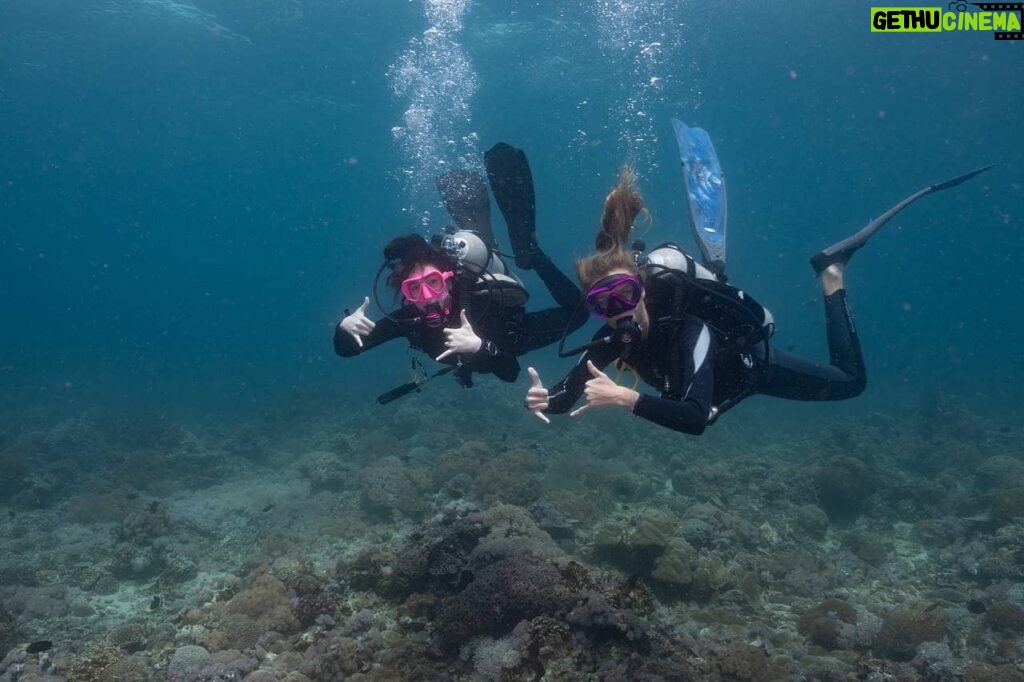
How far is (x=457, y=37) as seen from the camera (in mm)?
34344

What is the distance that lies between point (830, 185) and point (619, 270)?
100 metres

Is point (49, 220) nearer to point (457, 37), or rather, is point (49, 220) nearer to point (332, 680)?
point (457, 37)

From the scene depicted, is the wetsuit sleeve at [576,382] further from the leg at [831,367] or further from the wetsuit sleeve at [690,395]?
the leg at [831,367]

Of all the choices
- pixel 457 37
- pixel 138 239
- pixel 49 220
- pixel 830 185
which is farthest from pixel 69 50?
pixel 138 239

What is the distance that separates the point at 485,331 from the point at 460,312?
0.57 m

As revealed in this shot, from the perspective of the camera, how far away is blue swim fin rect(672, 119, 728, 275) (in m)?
6.87

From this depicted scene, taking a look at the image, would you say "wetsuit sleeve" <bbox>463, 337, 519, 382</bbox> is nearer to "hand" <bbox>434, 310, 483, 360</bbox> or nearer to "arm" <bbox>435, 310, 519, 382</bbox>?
"arm" <bbox>435, 310, 519, 382</bbox>

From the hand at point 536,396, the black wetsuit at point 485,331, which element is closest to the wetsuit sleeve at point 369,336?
the black wetsuit at point 485,331

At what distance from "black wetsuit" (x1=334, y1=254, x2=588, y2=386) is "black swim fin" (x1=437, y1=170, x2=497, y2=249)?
186 centimetres

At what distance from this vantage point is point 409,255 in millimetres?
6168

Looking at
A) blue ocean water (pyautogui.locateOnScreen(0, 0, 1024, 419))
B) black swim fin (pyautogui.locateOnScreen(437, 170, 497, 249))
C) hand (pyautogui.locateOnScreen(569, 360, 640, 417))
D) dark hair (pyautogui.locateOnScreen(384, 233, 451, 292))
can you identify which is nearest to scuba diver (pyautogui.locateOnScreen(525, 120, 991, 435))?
hand (pyautogui.locateOnScreen(569, 360, 640, 417))

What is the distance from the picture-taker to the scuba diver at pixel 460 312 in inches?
237

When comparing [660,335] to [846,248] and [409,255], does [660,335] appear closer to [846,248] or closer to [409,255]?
[409,255]

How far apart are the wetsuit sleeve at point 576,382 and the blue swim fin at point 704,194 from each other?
2046 millimetres
